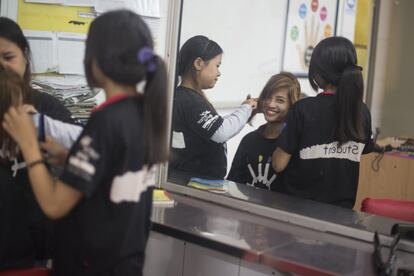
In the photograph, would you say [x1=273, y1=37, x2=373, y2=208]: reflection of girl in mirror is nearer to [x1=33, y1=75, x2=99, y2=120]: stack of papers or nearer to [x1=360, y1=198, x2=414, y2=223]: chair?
[x1=360, y1=198, x2=414, y2=223]: chair

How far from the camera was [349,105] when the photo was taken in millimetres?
1758

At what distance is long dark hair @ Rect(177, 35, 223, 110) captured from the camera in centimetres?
215

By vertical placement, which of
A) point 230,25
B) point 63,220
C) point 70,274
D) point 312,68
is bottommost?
point 70,274

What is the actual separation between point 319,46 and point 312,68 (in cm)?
8

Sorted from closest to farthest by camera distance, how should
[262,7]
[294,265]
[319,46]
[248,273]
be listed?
1. [294,265]
2. [248,273]
3. [319,46]
4. [262,7]

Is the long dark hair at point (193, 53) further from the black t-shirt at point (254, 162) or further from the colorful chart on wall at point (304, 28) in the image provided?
the colorful chart on wall at point (304, 28)

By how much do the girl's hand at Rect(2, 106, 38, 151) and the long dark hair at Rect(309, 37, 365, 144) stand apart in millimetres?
1056

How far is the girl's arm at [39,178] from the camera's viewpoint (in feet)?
3.31

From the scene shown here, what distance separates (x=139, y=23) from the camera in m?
1.02

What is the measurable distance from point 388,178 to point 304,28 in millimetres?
1113

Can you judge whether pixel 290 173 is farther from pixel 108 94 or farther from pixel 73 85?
pixel 108 94

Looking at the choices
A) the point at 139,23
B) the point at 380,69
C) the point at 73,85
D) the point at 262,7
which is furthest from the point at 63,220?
the point at 380,69

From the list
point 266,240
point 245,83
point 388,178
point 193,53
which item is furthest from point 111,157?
point 388,178

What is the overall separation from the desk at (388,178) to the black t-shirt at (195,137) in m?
1.31
